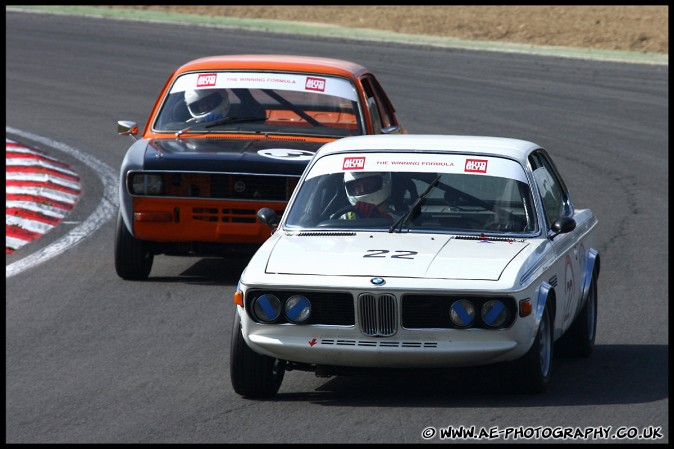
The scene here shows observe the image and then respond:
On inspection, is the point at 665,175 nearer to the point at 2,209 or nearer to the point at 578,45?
the point at 2,209

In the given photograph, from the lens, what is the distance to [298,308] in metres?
7.03

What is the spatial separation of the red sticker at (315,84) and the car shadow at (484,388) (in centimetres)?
423

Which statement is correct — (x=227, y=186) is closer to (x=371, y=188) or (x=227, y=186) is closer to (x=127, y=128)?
(x=127, y=128)

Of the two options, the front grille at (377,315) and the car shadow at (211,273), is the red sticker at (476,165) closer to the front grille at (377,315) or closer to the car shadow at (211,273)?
the front grille at (377,315)

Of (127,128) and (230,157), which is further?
(127,128)

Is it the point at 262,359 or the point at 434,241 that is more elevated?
the point at 434,241

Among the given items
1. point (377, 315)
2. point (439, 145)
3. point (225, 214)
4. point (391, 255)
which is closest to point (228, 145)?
point (225, 214)

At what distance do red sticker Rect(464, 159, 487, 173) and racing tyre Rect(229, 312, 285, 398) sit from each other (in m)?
1.71

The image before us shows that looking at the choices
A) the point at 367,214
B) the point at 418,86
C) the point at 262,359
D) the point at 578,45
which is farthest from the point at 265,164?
the point at 578,45

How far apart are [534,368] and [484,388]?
1.42ft

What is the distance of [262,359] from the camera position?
7.15 m

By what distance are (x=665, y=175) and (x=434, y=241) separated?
9.96 meters

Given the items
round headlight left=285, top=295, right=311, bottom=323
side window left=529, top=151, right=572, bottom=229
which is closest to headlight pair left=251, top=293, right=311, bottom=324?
round headlight left=285, top=295, right=311, bottom=323

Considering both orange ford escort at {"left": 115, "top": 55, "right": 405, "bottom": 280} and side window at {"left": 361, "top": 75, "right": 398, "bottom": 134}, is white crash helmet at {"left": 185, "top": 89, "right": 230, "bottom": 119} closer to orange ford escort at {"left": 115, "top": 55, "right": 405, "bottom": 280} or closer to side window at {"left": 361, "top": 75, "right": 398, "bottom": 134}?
orange ford escort at {"left": 115, "top": 55, "right": 405, "bottom": 280}
